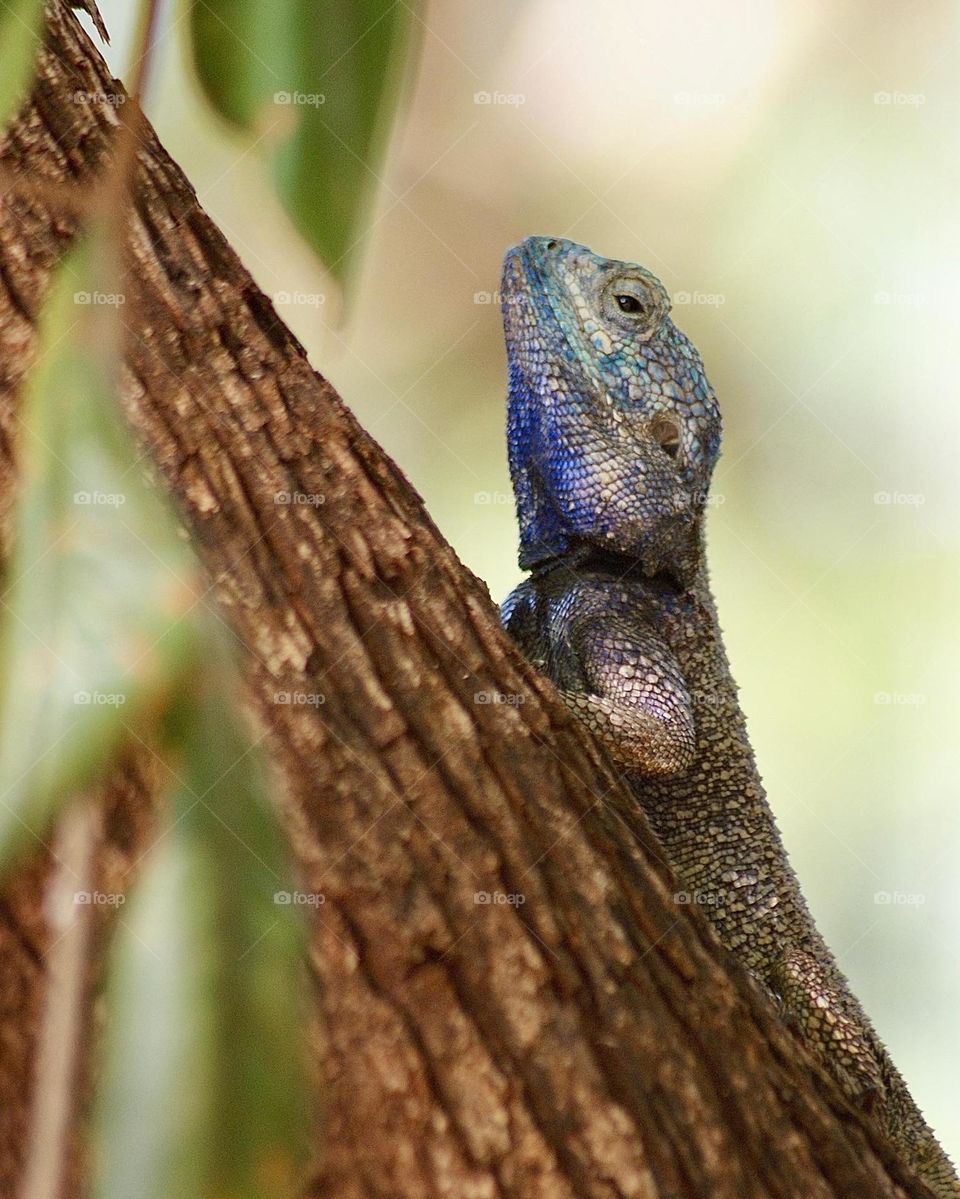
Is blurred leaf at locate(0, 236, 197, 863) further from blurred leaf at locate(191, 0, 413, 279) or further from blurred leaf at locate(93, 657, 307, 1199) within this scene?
blurred leaf at locate(191, 0, 413, 279)

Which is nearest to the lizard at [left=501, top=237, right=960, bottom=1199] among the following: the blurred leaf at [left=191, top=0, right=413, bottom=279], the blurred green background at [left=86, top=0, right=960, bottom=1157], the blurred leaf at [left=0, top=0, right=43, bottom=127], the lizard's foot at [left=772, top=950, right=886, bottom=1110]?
the lizard's foot at [left=772, top=950, right=886, bottom=1110]

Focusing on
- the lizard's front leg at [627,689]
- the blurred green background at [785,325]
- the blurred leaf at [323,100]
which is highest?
the blurred green background at [785,325]

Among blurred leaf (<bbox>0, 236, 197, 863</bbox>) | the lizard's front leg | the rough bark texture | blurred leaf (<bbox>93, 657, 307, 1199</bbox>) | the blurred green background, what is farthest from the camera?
the blurred green background

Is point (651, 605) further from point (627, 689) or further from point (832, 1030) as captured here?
point (832, 1030)

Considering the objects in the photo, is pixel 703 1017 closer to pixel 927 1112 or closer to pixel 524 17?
pixel 927 1112

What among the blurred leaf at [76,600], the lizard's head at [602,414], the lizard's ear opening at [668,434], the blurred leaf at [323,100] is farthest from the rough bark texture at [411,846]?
the lizard's ear opening at [668,434]

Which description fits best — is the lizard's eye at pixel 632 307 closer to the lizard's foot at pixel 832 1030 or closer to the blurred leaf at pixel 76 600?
the lizard's foot at pixel 832 1030

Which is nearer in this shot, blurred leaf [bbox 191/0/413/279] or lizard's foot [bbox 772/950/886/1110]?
blurred leaf [bbox 191/0/413/279]
